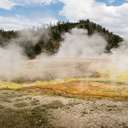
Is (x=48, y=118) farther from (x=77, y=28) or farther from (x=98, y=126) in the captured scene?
(x=77, y=28)

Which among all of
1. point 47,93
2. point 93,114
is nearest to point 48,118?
point 93,114

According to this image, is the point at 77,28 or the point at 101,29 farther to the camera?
the point at 101,29

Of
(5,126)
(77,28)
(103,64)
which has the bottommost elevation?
(5,126)

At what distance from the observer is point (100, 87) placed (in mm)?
46344

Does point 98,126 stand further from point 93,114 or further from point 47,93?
point 47,93

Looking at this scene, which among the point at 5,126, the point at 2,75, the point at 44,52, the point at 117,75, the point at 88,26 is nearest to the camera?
the point at 5,126

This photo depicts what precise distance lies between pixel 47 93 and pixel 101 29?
243ft

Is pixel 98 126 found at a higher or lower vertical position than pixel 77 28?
lower

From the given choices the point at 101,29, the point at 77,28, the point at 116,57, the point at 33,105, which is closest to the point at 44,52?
the point at 77,28

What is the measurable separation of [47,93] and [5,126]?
15628 mm

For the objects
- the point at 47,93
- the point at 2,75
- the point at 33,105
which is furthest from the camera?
the point at 2,75

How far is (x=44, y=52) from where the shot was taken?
3910 inches

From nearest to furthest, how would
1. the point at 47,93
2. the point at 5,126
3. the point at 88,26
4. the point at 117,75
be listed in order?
the point at 5,126, the point at 47,93, the point at 117,75, the point at 88,26

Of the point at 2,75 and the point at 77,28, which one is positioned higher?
the point at 77,28
